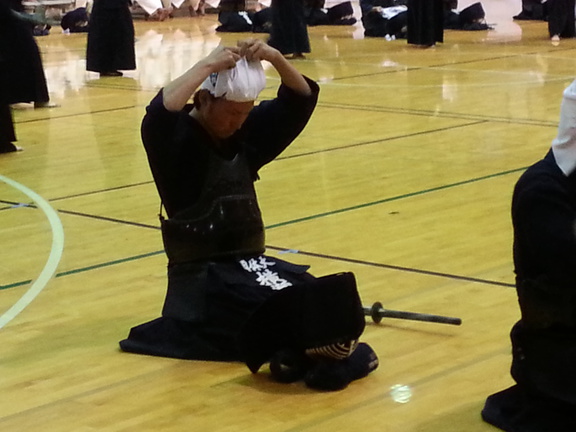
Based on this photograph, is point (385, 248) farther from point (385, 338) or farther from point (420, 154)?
point (420, 154)

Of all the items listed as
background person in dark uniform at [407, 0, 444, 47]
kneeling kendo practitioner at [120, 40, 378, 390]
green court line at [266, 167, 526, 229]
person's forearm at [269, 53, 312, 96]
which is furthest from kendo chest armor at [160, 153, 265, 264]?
background person in dark uniform at [407, 0, 444, 47]

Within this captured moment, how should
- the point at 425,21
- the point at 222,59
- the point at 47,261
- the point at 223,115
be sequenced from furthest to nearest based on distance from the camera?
the point at 425,21 < the point at 47,261 < the point at 223,115 < the point at 222,59

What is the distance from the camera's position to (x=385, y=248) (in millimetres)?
4879

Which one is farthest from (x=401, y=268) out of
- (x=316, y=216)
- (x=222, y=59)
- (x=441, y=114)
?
(x=441, y=114)

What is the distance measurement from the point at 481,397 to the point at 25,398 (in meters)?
1.31

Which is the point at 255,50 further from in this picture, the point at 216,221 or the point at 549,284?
the point at 549,284

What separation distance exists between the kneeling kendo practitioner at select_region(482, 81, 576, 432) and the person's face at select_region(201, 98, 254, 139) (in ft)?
3.58

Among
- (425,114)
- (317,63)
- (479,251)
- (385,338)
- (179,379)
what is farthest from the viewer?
(317,63)

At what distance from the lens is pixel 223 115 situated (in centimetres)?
361

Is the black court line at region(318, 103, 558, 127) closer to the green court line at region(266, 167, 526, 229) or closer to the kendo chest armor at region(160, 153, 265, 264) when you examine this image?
the green court line at region(266, 167, 526, 229)

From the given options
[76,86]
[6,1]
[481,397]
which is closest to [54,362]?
[481,397]

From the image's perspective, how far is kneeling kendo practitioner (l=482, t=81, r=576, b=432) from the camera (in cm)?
272

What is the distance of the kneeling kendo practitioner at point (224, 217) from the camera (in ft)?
11.1

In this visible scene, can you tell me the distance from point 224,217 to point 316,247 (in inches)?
52.0
